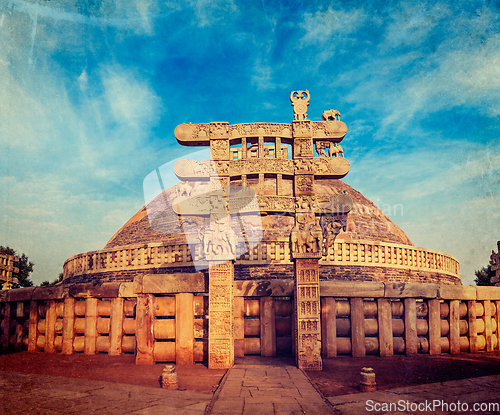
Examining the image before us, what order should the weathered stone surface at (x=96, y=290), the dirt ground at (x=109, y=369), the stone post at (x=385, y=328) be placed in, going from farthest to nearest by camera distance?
the weathered stone surface at (x=96, y=290) < the stone post at (x=385, y=328) < the dirt ground at (x=109, y=369)

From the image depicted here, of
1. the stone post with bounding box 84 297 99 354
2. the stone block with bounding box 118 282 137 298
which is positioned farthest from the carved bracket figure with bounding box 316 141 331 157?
the stone post with bounding box 84 297 99 354

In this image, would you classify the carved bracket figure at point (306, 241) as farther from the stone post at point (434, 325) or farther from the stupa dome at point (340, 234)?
the stupa dome at point (340, 234)

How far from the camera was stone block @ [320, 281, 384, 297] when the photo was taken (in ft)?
25.0

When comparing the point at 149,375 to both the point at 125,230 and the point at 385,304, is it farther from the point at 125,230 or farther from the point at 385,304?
the point at 125,230

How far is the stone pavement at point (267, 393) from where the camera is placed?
4.18m

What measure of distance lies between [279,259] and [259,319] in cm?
632

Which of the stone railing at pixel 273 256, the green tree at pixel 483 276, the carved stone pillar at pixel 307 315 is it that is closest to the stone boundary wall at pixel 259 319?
the carved stone pillar at pixel 307 315

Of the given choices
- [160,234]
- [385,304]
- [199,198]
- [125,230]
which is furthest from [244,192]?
[125,230]

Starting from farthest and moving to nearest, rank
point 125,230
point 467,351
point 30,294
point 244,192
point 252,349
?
point 125,230 → point 30,294 → point 467,351 → point 244,192 → point 252,349

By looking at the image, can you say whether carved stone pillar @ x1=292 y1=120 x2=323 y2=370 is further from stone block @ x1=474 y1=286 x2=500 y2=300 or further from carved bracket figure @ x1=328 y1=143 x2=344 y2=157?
stone block @ x1=474 y1=286 x2=500 y2=300

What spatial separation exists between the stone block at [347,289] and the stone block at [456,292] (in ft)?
5.84

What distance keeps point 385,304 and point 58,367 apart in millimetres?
6804

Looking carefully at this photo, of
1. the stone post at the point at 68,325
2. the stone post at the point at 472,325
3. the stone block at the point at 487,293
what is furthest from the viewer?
the stone block at the point at 487,293

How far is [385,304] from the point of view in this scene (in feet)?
25.8
